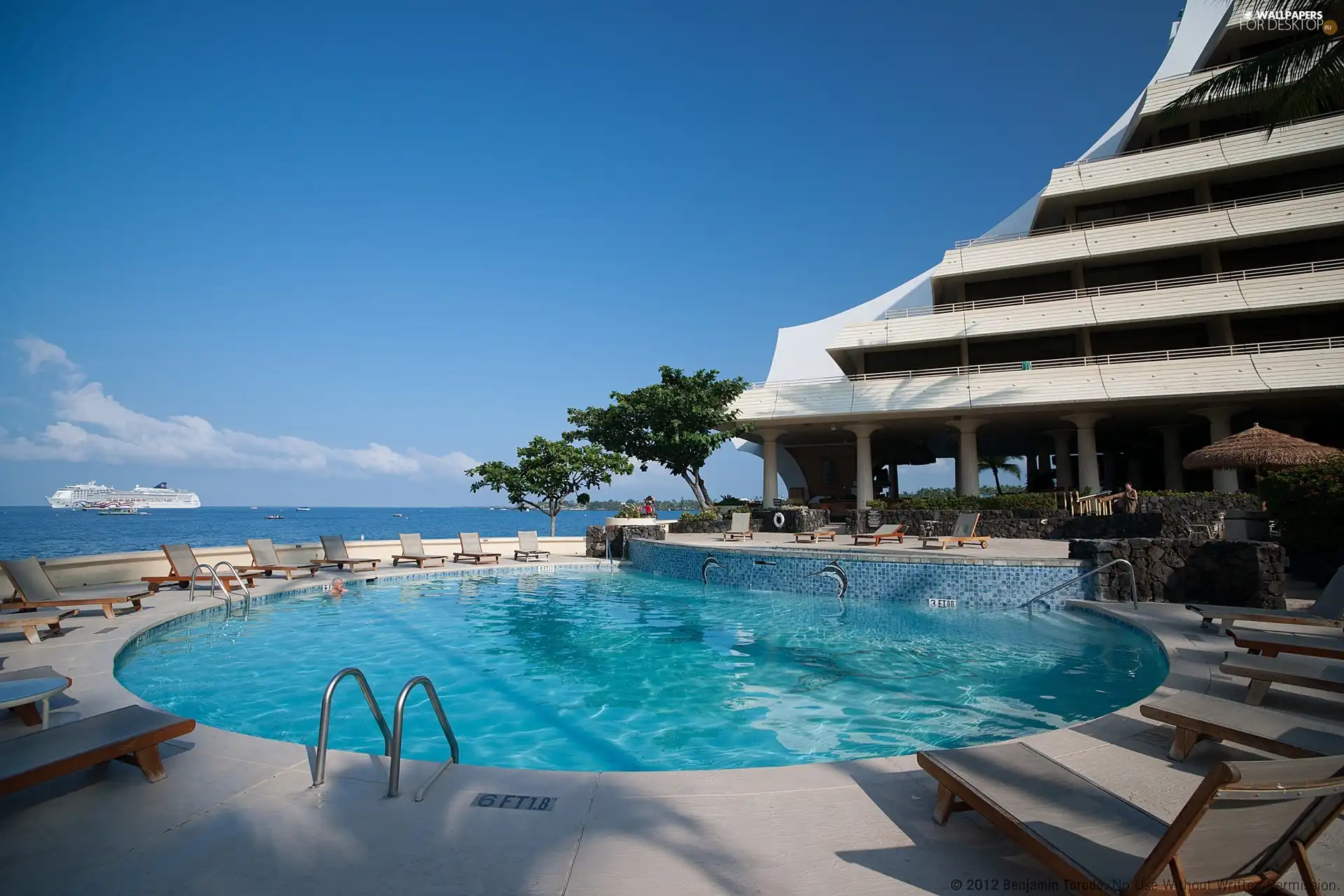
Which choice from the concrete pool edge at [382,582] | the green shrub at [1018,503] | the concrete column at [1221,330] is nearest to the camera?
the concrete pool edge at [382,582]

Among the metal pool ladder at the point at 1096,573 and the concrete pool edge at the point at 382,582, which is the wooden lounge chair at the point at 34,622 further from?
the metal pool ladder at the point at 1096,573

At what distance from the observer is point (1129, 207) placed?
27.3 m

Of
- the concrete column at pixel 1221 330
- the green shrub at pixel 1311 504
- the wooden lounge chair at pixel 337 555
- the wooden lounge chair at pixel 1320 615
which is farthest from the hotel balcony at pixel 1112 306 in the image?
the wooden lounge chair at pixel 337 555

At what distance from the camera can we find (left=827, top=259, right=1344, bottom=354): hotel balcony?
72.1 ft

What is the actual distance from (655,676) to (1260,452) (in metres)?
14.9

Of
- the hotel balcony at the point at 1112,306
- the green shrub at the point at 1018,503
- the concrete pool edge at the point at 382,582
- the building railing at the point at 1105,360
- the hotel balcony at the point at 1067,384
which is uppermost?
the hotel balcony at the point at 1112,306

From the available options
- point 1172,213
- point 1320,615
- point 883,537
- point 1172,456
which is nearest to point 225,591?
point 883,537

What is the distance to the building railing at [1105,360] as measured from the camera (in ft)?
71.4

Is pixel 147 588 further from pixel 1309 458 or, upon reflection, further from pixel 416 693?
pixel 1309 458

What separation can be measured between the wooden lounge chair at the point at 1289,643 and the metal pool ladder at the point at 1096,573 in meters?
3.70

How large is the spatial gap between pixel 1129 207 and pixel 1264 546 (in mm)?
23594

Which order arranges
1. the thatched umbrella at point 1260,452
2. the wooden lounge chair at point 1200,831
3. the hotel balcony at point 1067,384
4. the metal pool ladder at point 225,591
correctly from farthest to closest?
the hotel balcony at point 1067,384
the thatched umbrella at point 1260,452
the metal pool ladder at point 225,591
the wooden lounge chair at point 1200,831

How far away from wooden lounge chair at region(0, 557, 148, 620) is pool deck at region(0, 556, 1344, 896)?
19.4ft

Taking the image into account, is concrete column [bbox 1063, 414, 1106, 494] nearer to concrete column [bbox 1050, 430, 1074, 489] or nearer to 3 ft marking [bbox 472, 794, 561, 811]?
concrete column [bbox 1050, 430, 1074, 489]
